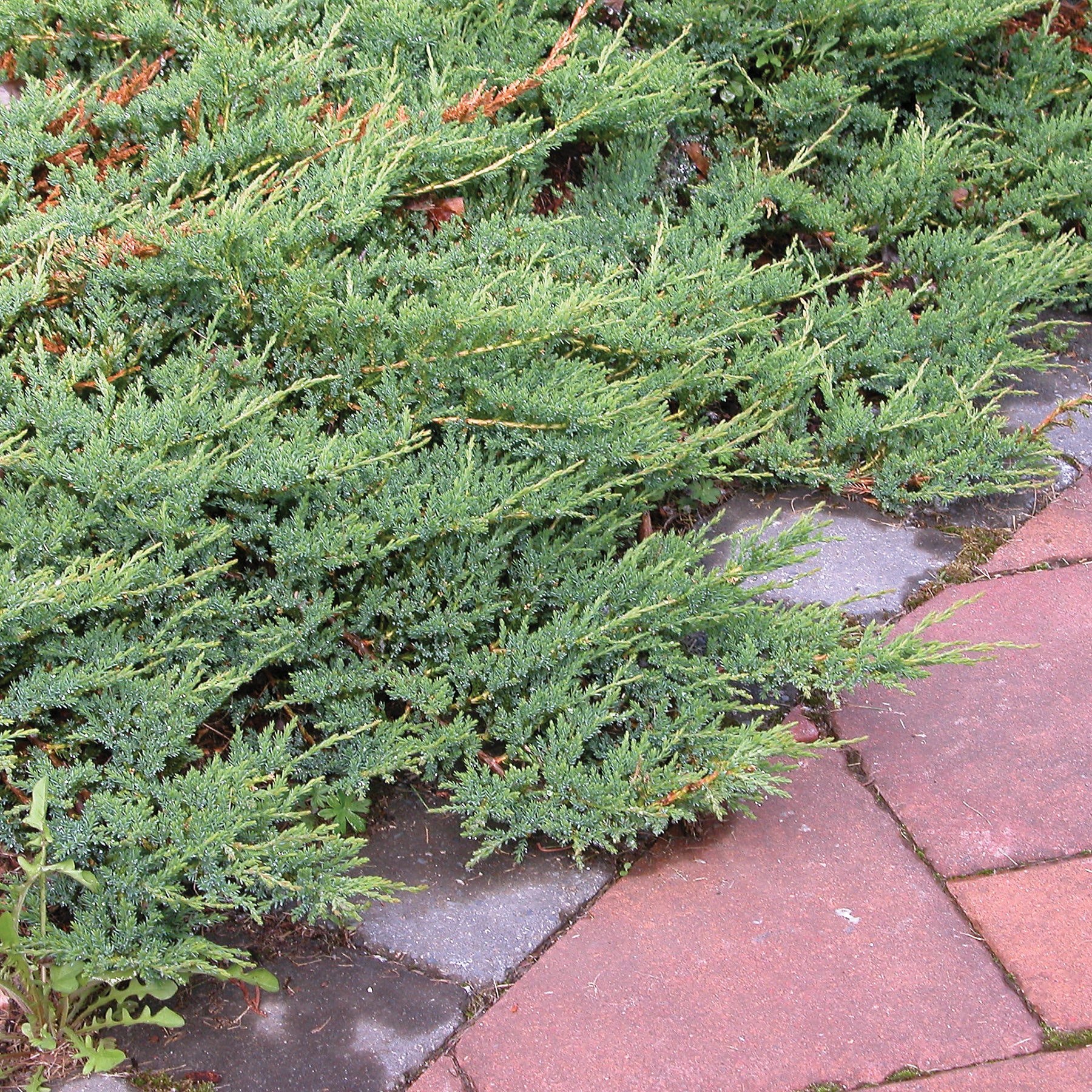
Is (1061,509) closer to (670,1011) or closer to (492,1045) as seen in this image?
(670,1011)

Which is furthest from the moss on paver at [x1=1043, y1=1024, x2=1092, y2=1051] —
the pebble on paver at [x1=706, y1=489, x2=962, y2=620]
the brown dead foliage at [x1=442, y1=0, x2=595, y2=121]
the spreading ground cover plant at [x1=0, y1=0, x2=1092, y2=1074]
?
the brown dead foliage at [x1=442, y1=0, x2=595, y2=121]

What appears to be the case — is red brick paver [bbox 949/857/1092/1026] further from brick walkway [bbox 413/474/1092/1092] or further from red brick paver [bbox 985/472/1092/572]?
red brick paver [bbox 985/472/1092/572]

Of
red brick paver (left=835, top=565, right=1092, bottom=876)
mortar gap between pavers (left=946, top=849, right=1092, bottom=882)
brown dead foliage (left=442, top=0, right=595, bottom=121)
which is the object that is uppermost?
brown dead foliage (left=442, top=0, right=595, bottom=121)

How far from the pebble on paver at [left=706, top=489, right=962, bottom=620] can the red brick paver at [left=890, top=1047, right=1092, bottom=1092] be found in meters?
0.98

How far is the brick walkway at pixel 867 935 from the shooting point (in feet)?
5.24

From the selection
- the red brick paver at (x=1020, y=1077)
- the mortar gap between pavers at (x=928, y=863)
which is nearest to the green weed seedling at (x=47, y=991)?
the red brick paver at (x=1020, y=1077)

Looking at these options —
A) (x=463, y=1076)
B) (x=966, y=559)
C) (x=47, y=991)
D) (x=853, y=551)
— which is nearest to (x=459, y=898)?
(x=463, y=1076)

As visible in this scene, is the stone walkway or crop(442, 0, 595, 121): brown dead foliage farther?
crop(442, 0, 595, 121): brown dead foliage

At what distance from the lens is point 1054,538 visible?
2598 mm

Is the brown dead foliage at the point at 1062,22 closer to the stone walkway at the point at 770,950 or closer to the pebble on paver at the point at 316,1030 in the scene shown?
the stone walkway at the point at 770,950

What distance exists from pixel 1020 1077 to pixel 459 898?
89cm

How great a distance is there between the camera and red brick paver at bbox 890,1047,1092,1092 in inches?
61.5

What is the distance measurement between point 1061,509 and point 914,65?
1.52 m

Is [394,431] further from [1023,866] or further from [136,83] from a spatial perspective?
[1023,866]
